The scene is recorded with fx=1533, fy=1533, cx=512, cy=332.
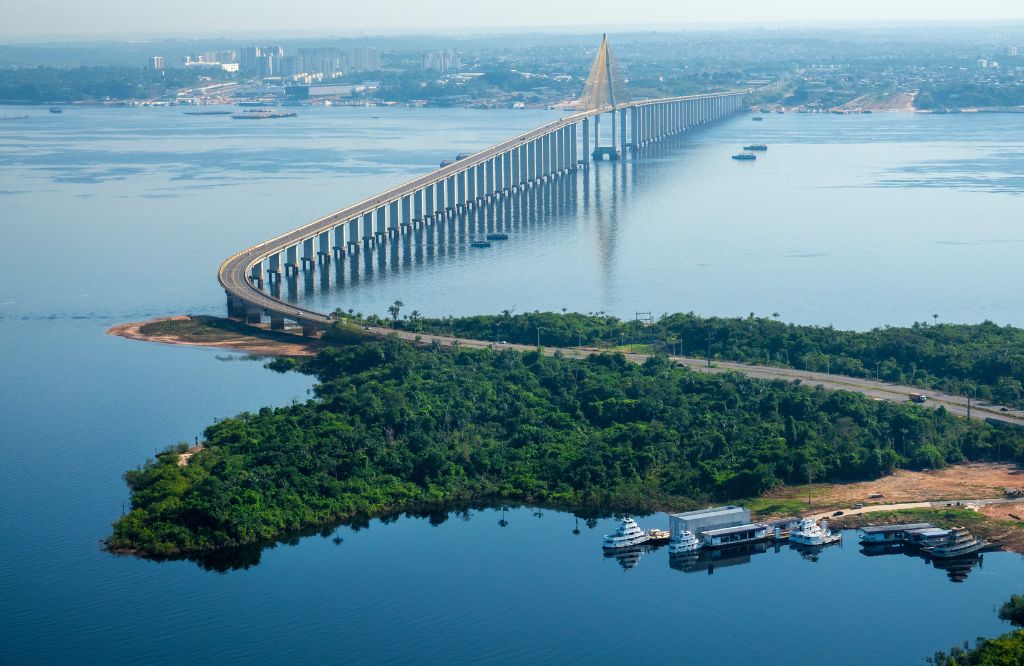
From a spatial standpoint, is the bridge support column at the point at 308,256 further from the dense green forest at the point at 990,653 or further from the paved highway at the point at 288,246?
the dense green forest at the point at 990,653

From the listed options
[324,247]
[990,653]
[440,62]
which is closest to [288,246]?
[324,247]

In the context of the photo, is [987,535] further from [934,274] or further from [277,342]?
[934,274]

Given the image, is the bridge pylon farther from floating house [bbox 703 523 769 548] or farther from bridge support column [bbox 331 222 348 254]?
floating house [bbox 703 523 769 548]

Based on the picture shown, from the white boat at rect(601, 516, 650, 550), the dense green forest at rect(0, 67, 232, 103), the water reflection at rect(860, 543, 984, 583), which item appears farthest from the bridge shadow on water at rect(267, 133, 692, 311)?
the dense green forest at rect(0, 67, 232, 103)

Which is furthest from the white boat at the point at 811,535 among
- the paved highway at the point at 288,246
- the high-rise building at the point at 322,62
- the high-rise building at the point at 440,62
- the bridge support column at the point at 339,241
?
the high-rise building at the point at 440,62

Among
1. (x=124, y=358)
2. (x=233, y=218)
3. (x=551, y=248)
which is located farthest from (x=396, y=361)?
(x=233, y=218)
